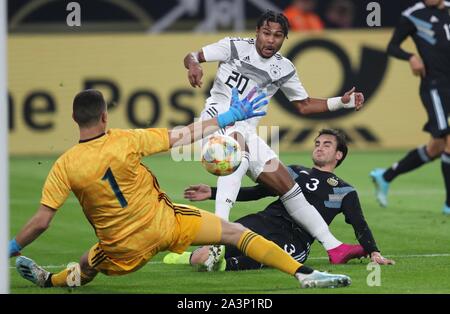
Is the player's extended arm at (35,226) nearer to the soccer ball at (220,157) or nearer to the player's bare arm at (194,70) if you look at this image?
the soccer ball at (220,157)

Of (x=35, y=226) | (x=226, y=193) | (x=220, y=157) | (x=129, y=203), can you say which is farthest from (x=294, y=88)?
(x=35, y=226)

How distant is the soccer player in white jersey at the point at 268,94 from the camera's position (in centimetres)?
883

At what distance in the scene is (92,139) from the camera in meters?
7.39

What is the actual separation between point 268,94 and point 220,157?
1.88 metres

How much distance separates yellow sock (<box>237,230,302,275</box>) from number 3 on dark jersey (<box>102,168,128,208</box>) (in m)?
0.79

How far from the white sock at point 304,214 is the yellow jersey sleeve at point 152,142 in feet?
5.68

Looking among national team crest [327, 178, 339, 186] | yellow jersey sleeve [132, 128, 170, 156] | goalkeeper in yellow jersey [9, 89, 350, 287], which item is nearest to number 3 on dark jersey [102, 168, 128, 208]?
goalkeeper in yellow jersey [9, 89, 350, 287]

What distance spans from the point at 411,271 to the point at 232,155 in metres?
1.65

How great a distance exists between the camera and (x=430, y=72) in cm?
1291

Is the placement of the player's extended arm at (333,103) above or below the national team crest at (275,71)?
below

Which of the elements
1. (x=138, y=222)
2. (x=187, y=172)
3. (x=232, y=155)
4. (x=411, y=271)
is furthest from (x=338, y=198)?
(x=187, y=172)

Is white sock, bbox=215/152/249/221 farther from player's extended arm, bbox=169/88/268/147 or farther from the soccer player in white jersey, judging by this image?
player's extended arm, bbox=169/88/268/147

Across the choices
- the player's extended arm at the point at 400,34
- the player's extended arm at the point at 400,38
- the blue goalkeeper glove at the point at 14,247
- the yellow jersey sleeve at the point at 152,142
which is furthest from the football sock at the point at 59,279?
the player's extended arm at the point at 400,34

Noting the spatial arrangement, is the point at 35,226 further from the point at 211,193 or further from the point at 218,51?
the point at 218,51
